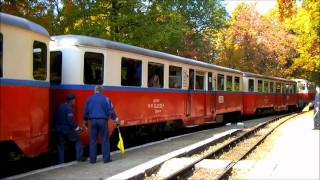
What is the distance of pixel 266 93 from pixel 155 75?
18073mm

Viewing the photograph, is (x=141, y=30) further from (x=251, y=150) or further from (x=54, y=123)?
(x=54, y=123)

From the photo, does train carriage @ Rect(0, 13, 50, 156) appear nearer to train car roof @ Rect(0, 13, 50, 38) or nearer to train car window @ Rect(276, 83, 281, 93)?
train car roof @ Rect(0, 13, 50, 38)

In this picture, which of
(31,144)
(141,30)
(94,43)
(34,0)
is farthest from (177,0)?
(31,144)

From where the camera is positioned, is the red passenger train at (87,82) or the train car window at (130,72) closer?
the red passenger train at (87,82)

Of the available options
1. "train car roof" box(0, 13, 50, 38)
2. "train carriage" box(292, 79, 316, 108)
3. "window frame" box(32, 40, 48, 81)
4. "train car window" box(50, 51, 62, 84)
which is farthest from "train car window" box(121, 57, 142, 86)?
"train carriage" box(292, 79, 316, 108)

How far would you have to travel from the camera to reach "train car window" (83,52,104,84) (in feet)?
38.4

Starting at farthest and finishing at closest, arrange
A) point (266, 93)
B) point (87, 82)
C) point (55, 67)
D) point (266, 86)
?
point (266, 86) < point (266, 93) < point (87, 82) < point (55, 67)

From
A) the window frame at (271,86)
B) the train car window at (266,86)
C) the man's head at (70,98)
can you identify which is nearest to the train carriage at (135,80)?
the man's head at (70,98)

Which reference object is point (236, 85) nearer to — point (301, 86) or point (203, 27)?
point (203, 27)

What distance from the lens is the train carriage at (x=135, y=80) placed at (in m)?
11.5

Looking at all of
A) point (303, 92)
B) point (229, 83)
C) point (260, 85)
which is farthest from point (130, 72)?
point (303, 92)

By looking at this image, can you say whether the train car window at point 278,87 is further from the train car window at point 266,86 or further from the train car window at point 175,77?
the train car window at point 175,77

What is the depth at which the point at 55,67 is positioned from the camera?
11.7 m

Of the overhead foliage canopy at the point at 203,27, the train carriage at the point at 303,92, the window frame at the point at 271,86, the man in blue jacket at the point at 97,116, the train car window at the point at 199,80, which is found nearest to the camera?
A: the man in blue jacket at the point at 97,116
